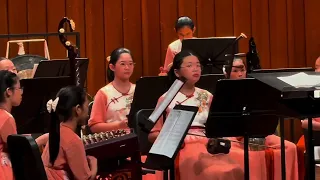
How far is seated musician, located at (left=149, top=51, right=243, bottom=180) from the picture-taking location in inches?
140

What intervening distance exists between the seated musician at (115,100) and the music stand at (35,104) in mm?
411

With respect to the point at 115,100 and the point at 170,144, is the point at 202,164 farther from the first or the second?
the point at 115,100

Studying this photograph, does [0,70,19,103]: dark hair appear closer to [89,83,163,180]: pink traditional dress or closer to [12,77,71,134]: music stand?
[12,77,71,134]: music stand

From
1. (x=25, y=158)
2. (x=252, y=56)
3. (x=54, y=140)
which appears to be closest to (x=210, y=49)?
(x=252, y=56)

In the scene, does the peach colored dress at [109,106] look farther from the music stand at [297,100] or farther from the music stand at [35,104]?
the music stand at [297,100]

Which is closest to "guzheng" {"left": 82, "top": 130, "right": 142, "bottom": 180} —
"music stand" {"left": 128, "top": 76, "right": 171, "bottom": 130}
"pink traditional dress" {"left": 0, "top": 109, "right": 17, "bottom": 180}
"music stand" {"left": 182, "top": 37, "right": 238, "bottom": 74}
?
"pink traditional dress" {"left": 0, "top": 109, "right": 17, "bottom": 180}

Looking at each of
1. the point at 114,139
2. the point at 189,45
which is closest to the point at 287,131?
the point at 189,45

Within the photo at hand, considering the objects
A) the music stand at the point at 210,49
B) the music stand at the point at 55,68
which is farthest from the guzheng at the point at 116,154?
the music stand at the point at 210,49

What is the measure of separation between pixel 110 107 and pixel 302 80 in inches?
68.3

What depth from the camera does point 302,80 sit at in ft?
9.18

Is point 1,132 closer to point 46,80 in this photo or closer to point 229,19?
point 46,80

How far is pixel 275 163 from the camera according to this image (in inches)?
147

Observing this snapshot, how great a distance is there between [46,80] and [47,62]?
83cm

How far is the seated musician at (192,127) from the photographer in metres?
3.56
